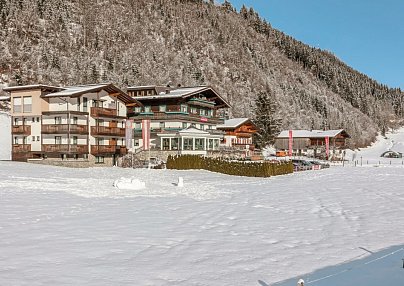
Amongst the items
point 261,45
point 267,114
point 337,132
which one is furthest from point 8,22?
point 261,45

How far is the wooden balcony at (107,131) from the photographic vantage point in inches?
1827

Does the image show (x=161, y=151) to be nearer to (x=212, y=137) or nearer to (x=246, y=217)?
(x=212, y=137)

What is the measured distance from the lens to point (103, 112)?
47625mm

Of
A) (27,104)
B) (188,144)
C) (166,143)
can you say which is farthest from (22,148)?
(188,144)

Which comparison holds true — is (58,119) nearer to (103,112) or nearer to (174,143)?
(103,112)

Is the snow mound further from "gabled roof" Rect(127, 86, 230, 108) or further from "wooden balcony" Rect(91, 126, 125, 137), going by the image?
"gabled roof" Rect(127, 86, 230, 108)

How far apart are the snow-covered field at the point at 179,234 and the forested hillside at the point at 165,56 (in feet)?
211

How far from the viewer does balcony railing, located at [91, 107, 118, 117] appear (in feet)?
152

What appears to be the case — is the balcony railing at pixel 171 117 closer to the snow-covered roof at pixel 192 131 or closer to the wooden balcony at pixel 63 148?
the snow-covered roof at pixel 192 131

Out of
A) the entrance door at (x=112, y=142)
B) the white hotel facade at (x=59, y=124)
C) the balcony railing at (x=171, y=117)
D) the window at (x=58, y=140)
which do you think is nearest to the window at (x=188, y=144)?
the balcony railing at (x=171, y=117)

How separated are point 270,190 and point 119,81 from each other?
86120 mm

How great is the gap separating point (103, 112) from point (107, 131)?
7.58 ft

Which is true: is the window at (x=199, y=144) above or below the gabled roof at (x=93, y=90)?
below

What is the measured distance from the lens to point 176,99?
58.1m
